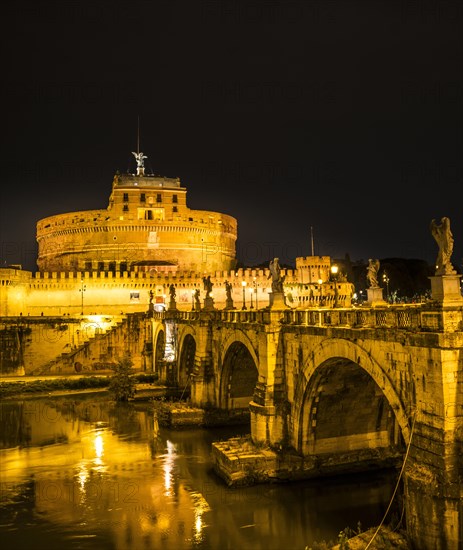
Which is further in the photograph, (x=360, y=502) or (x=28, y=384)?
(x=28, y=384)

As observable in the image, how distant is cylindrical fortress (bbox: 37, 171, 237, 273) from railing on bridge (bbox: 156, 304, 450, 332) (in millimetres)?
46544

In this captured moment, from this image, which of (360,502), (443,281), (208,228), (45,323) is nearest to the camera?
(443,281)

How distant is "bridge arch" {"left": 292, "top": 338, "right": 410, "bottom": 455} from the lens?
1739 centimetres

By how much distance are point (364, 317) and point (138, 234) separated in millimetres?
57177

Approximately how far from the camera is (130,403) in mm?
36656

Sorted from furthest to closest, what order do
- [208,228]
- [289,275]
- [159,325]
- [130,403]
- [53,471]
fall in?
[208,228] < [289,275] < [159,325] < [130,403] < [53,471]

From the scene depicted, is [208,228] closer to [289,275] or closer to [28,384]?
[289,275]

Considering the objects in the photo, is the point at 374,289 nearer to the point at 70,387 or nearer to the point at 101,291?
the point at 70,387

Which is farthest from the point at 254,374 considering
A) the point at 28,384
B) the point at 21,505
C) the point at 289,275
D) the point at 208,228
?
the point at 208,228

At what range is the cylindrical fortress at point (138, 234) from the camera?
6906 centimetres

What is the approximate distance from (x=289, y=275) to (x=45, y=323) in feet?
92.3

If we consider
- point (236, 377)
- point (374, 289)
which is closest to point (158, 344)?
point (236, 377)

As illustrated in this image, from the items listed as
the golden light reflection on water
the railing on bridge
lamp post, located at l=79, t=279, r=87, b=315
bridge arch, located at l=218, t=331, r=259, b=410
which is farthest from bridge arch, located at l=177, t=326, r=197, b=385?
lamp post, located at l=79, t=279, r=87, b=315

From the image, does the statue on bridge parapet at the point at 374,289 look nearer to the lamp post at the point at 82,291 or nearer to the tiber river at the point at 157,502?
the tiber river at the point at 157,502
